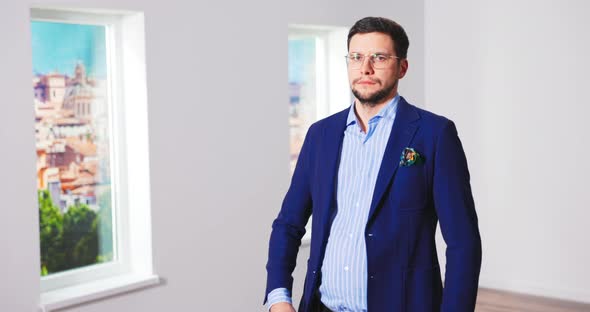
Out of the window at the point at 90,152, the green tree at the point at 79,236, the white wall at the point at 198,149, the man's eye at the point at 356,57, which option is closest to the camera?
the man's eye at the point at 356,57

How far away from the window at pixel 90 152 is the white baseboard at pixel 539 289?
2848 mm

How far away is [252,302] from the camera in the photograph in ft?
14.4

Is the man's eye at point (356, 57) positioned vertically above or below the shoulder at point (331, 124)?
above

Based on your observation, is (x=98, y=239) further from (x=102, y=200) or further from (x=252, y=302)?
(x=252, y=302)

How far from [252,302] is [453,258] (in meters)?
2.65

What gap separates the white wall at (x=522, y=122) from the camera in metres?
5.32

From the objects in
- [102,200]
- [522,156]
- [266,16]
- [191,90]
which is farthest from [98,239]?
[522,156]

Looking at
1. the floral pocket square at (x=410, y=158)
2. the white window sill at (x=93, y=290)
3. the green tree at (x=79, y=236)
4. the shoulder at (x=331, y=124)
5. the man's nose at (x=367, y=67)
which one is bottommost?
the white window sill at (x=93, y=290)

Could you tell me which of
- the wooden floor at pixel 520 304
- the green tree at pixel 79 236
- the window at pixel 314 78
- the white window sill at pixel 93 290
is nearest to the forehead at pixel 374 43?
the white window sill at pixel 93 290

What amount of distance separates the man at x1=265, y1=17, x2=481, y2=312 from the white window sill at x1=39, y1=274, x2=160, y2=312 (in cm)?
163

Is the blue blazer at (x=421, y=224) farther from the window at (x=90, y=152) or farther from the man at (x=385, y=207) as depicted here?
the window at (x=90, y=152)

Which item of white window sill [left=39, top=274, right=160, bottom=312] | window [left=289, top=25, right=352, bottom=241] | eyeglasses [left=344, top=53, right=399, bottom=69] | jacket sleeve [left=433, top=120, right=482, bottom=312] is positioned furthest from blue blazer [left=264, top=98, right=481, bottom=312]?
window [left=289, top=25, right=352, bottom=241]

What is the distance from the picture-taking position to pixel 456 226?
186 centimetres

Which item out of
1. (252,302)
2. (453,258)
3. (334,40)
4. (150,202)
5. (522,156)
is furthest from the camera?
(522,156)
